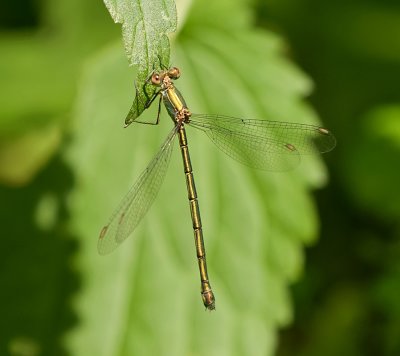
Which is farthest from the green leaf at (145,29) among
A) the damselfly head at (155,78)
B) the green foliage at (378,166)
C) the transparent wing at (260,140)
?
the green foliage at (378,166)

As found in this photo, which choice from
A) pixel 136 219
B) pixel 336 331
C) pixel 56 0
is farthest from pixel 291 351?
pixel 56 0

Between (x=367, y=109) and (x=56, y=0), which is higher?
(x=56, y=0)

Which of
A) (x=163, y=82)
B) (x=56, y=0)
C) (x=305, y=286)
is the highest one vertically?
(x=56, y=0)

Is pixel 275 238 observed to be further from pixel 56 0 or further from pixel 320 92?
pixel 56 0

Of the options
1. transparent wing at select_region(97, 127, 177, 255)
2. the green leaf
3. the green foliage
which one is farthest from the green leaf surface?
the green leaf

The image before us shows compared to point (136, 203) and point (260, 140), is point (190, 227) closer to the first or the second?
point (136, 203)

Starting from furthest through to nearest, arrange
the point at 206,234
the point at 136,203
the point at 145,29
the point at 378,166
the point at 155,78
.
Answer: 1. the point at 378,166
2. the point at 206,234
3. the point at 136,203
4. the point at 155,78
5. the point at 145,29

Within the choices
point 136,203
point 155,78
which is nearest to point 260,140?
point 136,203
